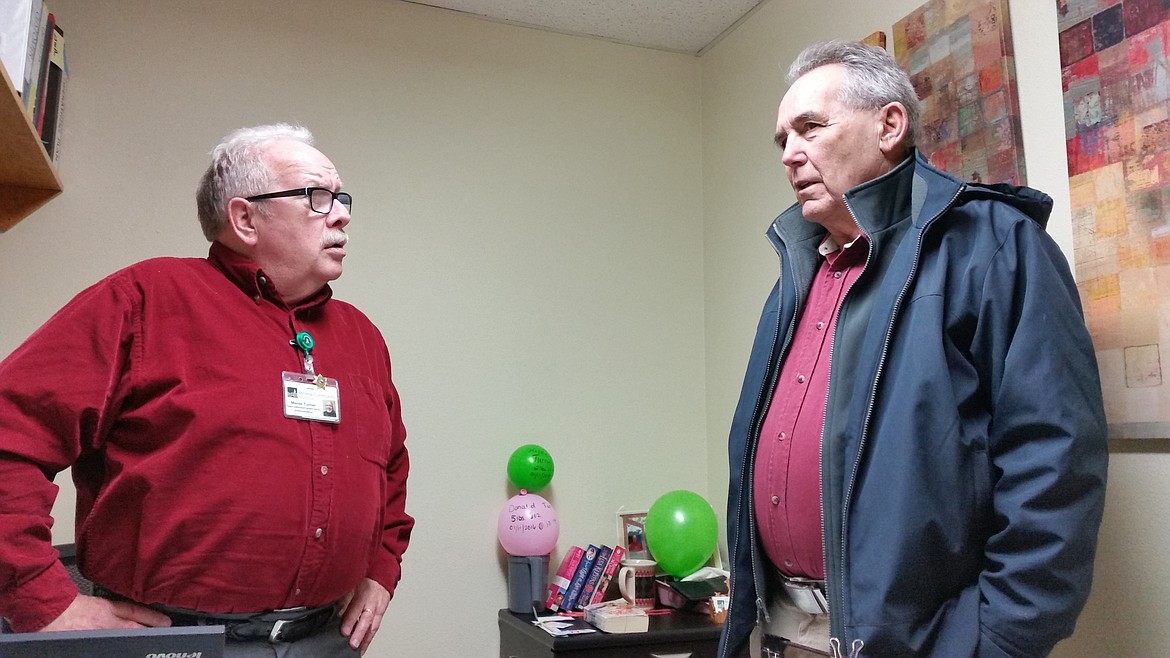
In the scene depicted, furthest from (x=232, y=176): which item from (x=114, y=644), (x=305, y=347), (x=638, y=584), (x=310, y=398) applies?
(x=638, y=584)

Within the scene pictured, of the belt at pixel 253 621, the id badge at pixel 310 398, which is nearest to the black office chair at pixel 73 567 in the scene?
the belt at pixel 253 621

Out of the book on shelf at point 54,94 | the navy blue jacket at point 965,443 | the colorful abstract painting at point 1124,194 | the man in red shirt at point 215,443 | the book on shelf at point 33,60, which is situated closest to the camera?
the navy blue jacket at point 965,443

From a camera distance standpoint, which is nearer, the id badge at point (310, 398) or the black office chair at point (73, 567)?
the id badge at point (310, 398)

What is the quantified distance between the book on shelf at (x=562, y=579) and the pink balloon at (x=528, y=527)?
9 cm

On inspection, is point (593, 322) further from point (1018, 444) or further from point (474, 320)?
point (1018, 444)

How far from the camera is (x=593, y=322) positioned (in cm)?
313

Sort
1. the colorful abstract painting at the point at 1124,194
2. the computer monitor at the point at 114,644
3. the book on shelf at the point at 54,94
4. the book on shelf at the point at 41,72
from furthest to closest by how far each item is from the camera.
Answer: the book on shelf at the point at 54,94
the book on shelf at the point at 41,72
the colorful abstract painting at the point at 1124,194
the computer monitor at the point at 114,644

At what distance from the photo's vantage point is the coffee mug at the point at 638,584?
279 cm

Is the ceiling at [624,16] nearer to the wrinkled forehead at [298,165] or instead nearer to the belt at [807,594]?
the wrinkled forehead at [298,165]

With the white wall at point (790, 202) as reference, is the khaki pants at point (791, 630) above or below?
below

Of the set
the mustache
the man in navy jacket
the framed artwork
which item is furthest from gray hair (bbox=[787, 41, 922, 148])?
the mustache

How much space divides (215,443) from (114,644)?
2.04 ft

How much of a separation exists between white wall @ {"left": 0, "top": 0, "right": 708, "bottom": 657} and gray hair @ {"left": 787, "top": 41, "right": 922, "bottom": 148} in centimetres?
157

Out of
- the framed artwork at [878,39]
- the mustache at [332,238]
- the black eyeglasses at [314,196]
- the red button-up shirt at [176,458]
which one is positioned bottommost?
the red button-up shirt at [176,458]
